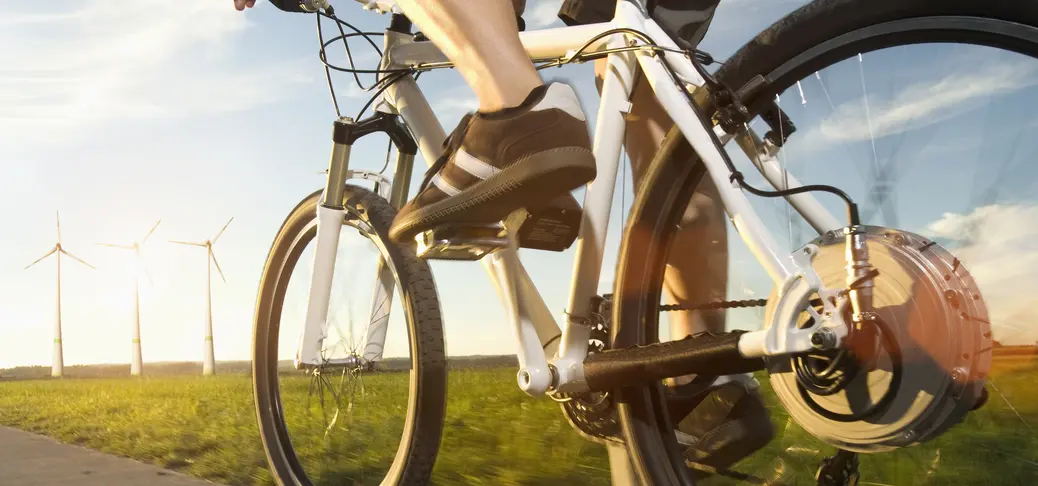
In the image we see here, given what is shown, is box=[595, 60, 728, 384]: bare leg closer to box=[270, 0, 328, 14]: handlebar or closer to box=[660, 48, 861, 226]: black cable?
box=[660, 48, 861, 226]: black cable

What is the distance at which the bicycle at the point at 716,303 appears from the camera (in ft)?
3.72

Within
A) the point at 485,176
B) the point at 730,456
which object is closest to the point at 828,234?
the point at 730,456

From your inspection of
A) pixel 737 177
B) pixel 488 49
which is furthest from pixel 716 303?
pixel 488 49

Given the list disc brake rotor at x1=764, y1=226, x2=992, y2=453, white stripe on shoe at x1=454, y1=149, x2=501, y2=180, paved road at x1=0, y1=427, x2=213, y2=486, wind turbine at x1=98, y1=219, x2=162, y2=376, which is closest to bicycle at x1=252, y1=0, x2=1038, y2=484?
disc brake rotor at x1=764, y1=226, x2=992, y2=453

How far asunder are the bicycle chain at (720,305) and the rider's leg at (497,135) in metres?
0.28

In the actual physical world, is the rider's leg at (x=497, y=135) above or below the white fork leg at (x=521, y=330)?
above

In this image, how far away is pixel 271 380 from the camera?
270 cm

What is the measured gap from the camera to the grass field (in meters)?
1.17

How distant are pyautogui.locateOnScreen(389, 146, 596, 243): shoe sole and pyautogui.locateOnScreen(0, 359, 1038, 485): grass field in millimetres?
484

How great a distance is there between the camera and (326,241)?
2338 millimetres

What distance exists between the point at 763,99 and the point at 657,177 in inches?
8.9

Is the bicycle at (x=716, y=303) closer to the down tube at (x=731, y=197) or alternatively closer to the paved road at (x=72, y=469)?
the down tube at (x=731, y=197)

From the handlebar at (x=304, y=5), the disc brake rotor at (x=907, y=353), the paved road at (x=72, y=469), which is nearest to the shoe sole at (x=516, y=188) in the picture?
the disc brake rotor at (x=907, y=353)

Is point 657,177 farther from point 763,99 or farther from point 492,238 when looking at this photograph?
point 492,238
